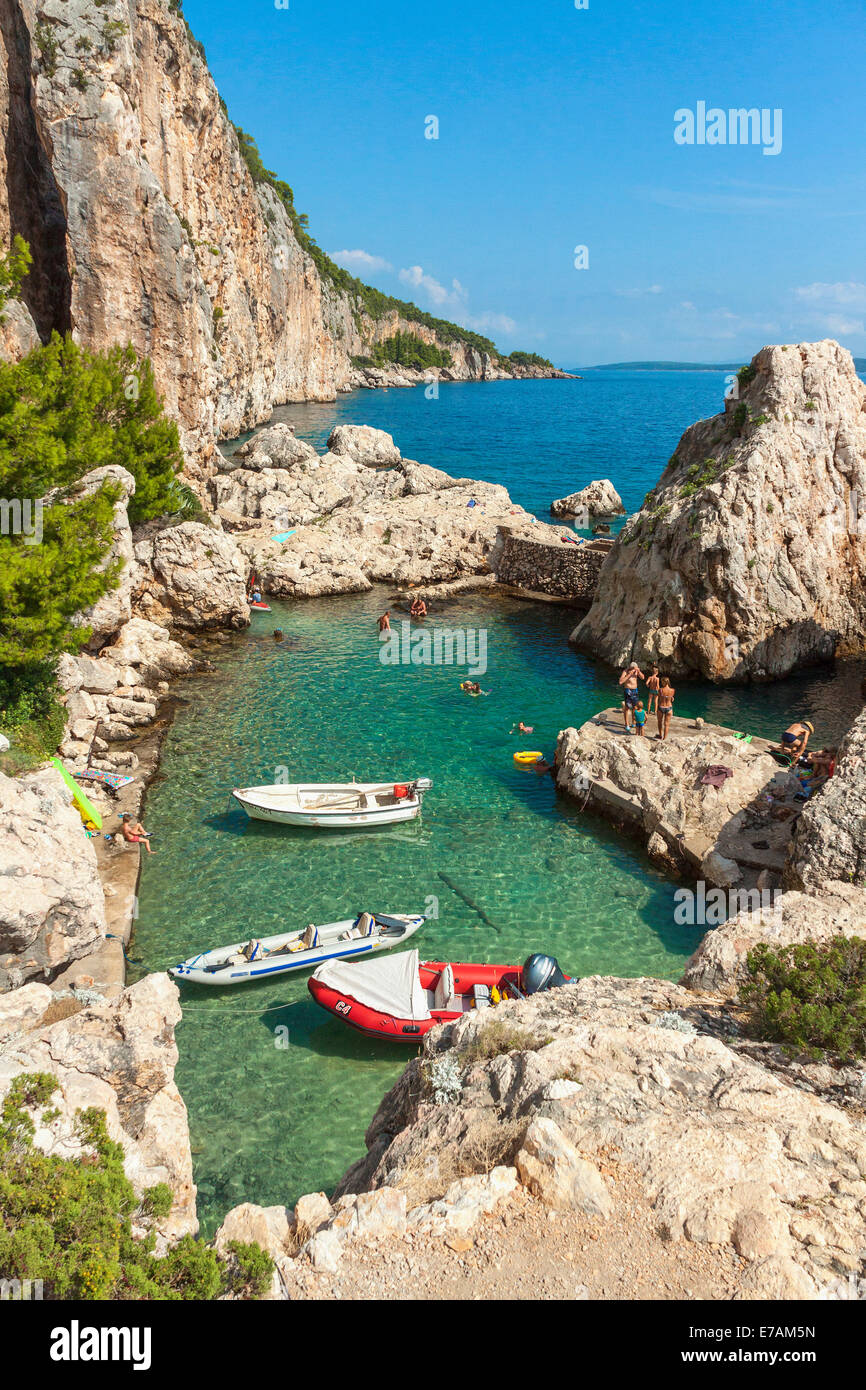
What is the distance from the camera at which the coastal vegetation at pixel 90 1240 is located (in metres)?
5.23

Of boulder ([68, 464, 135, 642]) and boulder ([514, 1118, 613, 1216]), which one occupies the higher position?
boulder ([68, 464, 135, 642])

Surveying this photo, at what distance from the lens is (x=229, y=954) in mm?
14258

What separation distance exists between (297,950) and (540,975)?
439 centimetres

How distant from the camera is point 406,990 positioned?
13.3 meters

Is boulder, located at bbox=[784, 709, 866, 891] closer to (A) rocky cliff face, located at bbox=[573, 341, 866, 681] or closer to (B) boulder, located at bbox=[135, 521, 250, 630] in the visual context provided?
(A) rocky cliff face, located at bbox=[573, 341, 866, 681]

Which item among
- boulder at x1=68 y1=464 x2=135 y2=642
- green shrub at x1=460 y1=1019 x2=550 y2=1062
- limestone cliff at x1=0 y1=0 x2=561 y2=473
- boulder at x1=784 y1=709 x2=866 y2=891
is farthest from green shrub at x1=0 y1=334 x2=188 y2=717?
boulder at x1=784 y1=709 x2=866 y2=891

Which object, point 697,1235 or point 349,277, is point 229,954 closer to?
point 697,1235

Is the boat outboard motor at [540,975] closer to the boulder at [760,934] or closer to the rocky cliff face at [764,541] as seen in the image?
the boulder at [760,934]

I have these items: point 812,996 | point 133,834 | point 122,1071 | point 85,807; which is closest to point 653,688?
point 133,834

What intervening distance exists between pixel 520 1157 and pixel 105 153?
136 ft

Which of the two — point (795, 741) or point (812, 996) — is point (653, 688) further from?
point (812, 996)

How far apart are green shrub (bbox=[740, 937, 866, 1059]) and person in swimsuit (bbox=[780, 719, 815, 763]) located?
11.7 metres

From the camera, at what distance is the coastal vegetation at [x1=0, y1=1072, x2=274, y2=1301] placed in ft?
17.2
